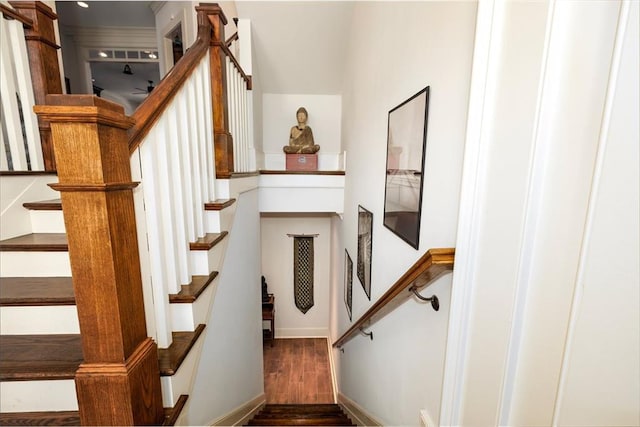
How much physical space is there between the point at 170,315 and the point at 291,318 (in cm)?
416

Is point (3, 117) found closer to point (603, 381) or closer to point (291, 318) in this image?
point (603, 381)

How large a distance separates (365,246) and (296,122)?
2861mm

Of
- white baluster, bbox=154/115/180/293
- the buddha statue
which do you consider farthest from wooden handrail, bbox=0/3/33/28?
the buddha statue

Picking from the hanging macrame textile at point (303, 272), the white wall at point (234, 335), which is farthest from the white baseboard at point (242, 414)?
the hanging macrame textile at point (303, 272)

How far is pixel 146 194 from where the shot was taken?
3.03 ft

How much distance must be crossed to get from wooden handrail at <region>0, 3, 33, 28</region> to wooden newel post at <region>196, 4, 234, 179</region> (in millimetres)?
929

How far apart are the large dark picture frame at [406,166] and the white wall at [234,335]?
106 centimetres

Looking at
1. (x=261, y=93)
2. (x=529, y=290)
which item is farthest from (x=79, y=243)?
(x=261, y=93)

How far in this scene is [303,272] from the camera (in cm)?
489

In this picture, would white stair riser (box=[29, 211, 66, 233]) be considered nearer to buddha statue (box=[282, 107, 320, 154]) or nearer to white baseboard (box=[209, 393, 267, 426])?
white baseboard (box=[209, 393, 267, 426])

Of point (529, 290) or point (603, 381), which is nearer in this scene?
point (603, 381)

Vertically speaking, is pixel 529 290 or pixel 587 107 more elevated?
pixel 587 107

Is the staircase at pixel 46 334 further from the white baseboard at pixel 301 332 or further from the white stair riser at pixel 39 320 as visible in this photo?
the white baseboard at pixel 301 332

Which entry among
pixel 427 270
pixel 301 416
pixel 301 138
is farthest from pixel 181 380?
pixel 301 138
